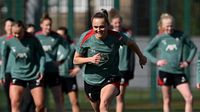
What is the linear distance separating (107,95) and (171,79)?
387 cm

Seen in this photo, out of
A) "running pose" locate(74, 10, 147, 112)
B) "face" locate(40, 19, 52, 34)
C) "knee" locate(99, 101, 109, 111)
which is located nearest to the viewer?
"knee" locate(99, 101, 109, 111)

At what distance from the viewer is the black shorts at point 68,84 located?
53.8 ft

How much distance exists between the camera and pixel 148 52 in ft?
50.0

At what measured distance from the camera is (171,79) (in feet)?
49.2

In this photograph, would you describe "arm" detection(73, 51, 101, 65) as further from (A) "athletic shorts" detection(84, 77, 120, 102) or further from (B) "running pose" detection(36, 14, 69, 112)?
(B) "running pose" detection(36, 14, 69, 112)

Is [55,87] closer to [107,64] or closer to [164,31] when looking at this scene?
[164,31]

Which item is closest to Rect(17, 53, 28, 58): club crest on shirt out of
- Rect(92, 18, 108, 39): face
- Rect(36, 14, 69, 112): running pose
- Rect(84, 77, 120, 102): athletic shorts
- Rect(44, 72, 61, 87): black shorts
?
Rect(36, 14, 69, 112): running pose

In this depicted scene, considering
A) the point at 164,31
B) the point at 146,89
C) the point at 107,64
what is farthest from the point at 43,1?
the point at 107,64

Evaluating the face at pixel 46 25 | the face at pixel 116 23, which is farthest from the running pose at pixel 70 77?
the face at pixel 116 23

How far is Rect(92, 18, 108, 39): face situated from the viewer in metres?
11.1

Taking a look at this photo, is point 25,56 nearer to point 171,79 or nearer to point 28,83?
point 28,83

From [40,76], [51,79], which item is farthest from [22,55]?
[51,79]

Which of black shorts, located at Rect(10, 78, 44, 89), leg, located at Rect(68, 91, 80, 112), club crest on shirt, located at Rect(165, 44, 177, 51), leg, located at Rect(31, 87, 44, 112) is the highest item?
club crest on shirt, located at Rect(165, 44, 177, 51)

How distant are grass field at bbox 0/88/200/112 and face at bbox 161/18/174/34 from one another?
4084 millimetres
